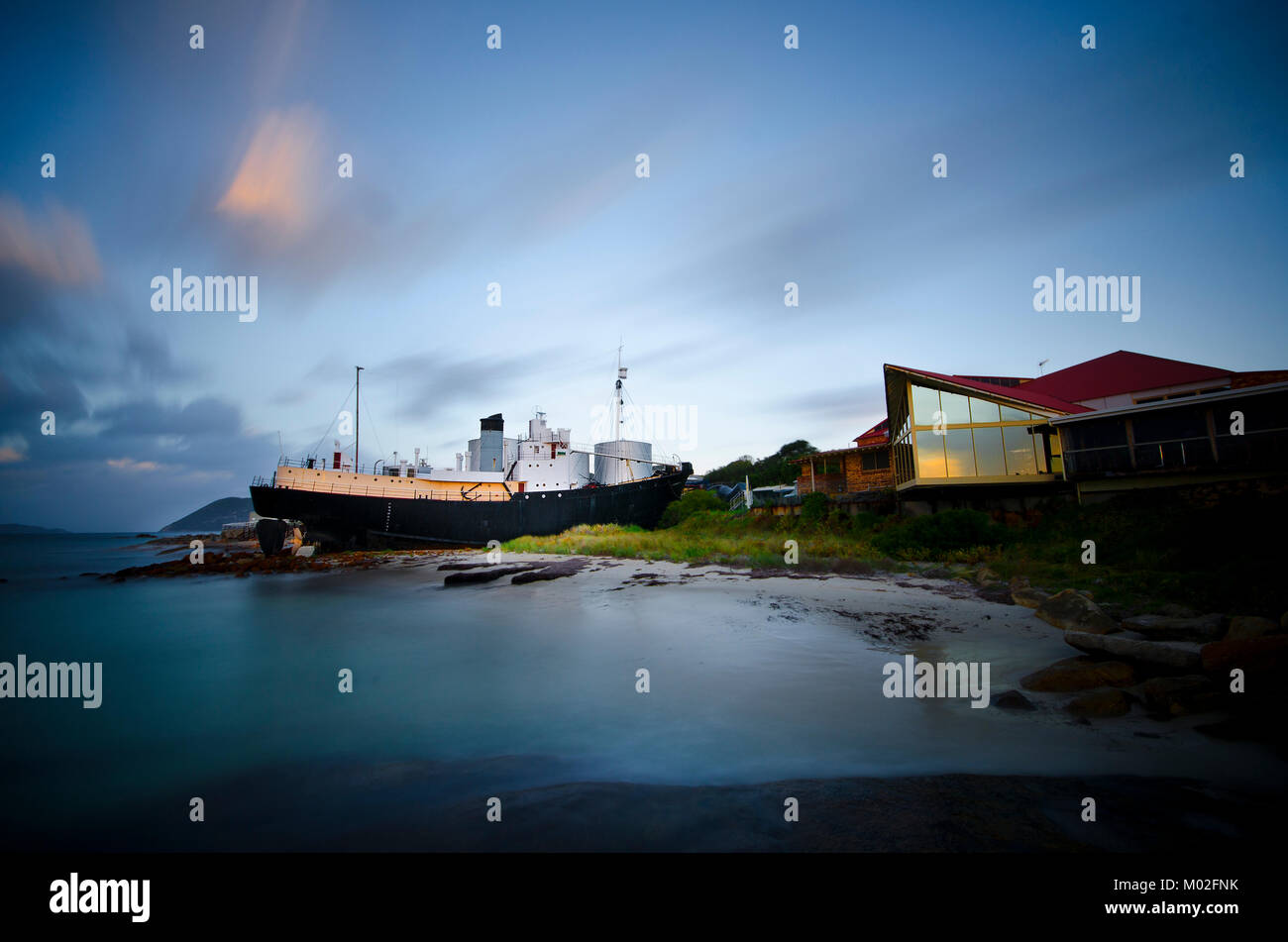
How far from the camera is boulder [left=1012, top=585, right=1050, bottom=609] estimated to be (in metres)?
8.39

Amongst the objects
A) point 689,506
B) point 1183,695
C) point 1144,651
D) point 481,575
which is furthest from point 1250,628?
point 689,506

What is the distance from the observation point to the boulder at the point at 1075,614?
6.52 meters

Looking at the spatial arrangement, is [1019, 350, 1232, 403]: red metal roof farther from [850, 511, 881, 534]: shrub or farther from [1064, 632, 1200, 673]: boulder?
[1064, 632, 1200, 673]: boulder

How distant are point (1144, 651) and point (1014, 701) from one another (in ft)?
5.52

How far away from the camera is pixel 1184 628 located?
589 centimetres

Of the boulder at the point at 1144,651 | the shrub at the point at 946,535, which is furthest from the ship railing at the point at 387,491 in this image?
the boulder at the point at 1144,651

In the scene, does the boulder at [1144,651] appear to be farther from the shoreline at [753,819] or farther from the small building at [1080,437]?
the small building at [1080,437]

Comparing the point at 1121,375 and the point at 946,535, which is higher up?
the point at 1121,375

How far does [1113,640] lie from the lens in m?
5.45

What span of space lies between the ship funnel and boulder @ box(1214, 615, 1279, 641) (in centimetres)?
4004

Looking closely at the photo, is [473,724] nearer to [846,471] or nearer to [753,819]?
[753,819]
